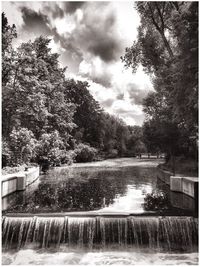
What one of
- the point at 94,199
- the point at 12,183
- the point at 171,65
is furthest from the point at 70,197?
the point at 171,65

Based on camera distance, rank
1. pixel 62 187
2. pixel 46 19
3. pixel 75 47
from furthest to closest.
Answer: pixel 62 187 < pixel 75 47 < pixel 46 19

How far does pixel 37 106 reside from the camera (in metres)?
20.8

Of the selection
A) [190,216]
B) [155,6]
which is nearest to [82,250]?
[190,216]

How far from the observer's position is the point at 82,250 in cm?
972

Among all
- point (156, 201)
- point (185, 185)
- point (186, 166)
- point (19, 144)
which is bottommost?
point (156, 201)

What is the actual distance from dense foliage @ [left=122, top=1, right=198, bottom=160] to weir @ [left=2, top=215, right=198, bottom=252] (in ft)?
15.1

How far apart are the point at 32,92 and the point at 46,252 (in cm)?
1361

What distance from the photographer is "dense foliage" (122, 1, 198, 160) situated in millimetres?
10758

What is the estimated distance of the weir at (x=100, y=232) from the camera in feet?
33.0

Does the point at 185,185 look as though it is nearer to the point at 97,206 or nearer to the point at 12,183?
the point at 97,206

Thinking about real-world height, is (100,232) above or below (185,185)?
below

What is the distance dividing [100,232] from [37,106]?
13087mm

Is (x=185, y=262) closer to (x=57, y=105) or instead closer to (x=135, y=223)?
(x=135, y=223)

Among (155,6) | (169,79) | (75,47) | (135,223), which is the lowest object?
(135,223)
